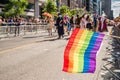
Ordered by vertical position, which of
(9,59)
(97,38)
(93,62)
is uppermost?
(97,38)

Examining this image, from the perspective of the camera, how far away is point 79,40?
234 inches

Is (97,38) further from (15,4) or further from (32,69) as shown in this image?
(15,4)

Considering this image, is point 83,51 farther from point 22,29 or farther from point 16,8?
point 16,8

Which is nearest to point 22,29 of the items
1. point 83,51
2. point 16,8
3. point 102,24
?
point 102,24

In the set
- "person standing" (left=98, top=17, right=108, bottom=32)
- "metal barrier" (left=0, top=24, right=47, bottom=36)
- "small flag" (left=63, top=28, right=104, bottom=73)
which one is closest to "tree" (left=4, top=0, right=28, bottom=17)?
→ "metal barrier" (left=0, top=24, right=47, bottom=36)

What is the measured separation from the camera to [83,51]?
594 centimetres

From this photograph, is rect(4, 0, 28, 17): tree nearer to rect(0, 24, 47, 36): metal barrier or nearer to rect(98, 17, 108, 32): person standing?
rect(0, 24, 47, 36): metal barrier

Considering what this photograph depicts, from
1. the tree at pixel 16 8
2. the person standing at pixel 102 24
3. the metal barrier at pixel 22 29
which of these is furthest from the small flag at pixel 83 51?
the tree at pixel 16 8

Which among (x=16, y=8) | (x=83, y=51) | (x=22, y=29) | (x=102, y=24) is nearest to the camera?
(x=83, y=51)

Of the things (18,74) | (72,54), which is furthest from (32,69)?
(72,54)

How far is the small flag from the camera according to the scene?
5.91 m

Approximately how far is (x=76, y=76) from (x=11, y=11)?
40.2 m

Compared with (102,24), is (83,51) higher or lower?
higher

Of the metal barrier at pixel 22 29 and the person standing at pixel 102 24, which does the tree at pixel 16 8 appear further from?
the person standing at pixel 102 24
